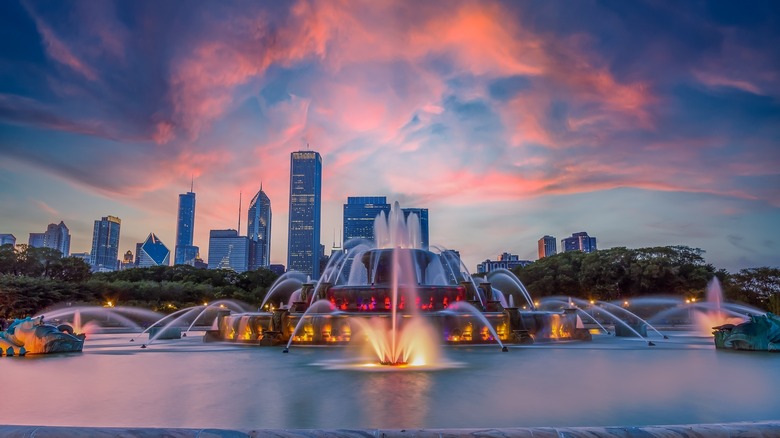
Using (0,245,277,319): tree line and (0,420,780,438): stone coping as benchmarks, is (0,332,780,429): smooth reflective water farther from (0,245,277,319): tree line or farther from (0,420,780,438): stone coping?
(0,245,277,319): tree line

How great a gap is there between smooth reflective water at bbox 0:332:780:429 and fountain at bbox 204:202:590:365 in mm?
4283

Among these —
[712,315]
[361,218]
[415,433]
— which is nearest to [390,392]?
[415,433]

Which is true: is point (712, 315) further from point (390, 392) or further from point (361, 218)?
point (361, 218)

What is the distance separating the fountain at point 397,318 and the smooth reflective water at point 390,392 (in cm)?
428

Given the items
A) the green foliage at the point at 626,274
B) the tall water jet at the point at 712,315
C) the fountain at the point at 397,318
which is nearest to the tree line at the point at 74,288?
the fountain at the point at 397,318

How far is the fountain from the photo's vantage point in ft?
74.0

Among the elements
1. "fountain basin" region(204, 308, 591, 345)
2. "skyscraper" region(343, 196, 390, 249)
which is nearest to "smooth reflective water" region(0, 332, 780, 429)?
"fountain basin" region(204, 308, 591, 345)

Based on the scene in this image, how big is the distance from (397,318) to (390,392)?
1245 cm

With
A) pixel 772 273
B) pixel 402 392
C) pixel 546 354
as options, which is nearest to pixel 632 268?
pixel 772 273

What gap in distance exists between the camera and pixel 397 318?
2273 centimetres

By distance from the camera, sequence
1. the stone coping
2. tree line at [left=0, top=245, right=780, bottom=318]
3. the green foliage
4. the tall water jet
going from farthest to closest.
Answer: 1. the green foliage
2. tree line at [left=0, top=245, right=780, bottom=318]
3. the tall water jet
4. the stone coping

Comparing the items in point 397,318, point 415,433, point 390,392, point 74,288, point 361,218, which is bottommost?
point 390,392

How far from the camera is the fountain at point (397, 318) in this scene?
22.5 m

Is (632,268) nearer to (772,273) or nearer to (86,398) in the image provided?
(772,273)
